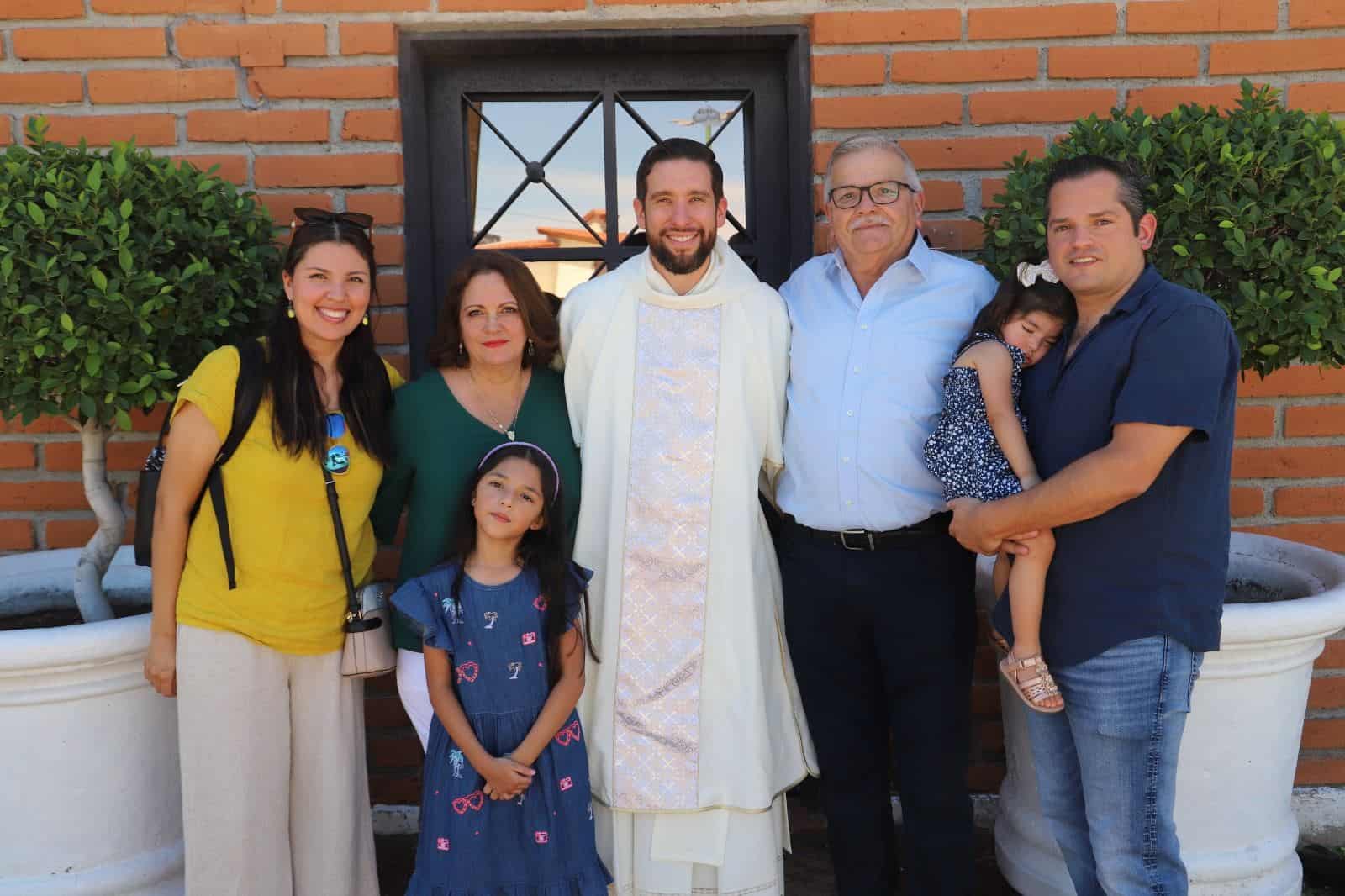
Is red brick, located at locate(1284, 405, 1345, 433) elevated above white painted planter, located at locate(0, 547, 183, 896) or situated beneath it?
elevated above

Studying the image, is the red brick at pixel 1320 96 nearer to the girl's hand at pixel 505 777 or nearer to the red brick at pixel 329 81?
the red brick at pixel 329 81

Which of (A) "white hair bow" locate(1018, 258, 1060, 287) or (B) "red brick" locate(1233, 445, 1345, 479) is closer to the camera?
(A) "white hair bow" locate(1018, 258, 1060, 287)

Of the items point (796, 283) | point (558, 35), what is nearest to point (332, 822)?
point (796, 283)

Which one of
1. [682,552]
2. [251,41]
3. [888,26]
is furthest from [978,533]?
[251,41]

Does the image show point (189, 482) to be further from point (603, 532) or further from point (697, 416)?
point (697, 416)

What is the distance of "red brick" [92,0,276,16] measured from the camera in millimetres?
3254

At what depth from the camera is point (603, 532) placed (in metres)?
2.79

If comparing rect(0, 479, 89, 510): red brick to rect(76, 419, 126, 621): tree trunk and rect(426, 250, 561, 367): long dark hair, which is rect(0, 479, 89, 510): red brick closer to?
rect(76, 419, 126, 621): tree trunk

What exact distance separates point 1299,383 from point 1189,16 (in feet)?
3.73

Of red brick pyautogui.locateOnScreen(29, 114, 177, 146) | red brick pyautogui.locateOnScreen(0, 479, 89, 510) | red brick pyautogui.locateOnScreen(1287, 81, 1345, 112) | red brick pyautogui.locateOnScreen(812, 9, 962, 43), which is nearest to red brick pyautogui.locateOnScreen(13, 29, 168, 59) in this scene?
red brick pyautogui.locateOnScreen(29, 114, 177, 146)

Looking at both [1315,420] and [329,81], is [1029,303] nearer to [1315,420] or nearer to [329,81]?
[1315,420]

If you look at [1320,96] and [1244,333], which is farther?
[1320,96]

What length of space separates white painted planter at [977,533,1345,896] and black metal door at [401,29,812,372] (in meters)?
1.66

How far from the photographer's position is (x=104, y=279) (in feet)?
7.92
